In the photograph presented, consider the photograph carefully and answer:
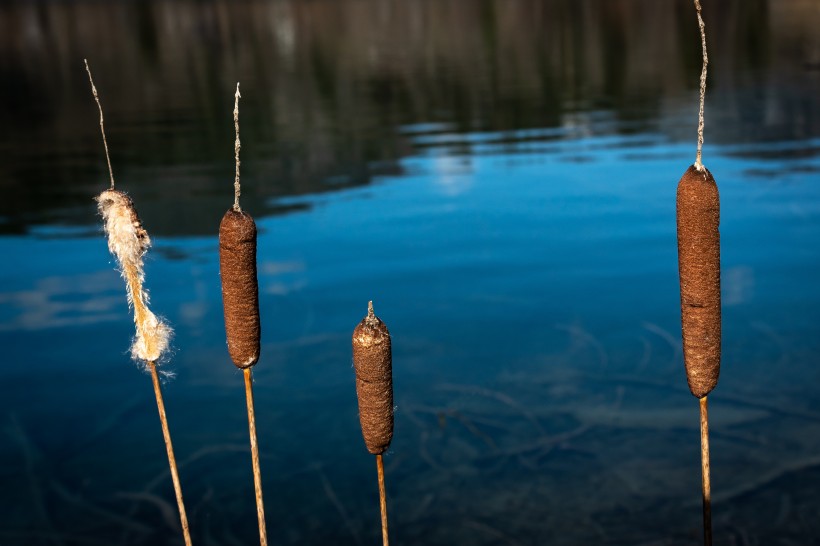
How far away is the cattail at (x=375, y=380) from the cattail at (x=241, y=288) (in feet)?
1.46

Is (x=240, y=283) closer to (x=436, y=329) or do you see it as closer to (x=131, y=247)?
(x=131, y=247)

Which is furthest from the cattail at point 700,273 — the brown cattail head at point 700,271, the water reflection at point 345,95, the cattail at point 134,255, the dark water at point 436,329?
the water reflection at point 345,95

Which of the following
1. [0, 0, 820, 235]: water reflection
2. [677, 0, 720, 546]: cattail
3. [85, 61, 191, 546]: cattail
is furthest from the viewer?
[0, 0, 820, 235]: water reflection

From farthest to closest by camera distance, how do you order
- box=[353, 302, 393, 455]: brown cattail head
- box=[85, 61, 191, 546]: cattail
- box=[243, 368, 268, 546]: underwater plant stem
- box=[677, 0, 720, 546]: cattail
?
box=[85, 61, 191, 546]: cattail
box=[243, 368, 268, 546]: underwater plant stem
box=[677, 0, 720, 546]: cattail
box=[353, 302, 393, 455]: brown cattail head

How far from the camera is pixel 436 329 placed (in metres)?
11.9

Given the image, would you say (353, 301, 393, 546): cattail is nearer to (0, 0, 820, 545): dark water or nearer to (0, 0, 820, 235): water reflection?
(0, 0, 820, 545): dark water

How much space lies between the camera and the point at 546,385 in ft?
33.4

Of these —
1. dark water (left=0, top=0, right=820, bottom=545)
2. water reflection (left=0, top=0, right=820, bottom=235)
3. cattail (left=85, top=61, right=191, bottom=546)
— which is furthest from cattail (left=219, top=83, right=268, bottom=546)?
water reflection (left=0, top=0, right=820, bottom=235)

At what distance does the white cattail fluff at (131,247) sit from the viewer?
4.29 metres

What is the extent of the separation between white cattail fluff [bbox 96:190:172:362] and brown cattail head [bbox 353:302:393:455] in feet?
3.47

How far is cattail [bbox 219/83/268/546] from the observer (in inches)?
151

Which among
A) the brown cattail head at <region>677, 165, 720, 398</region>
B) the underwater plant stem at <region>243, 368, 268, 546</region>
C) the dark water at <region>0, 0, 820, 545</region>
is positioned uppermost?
the brown cattail head at <region>677, 165, 720, 398</region>

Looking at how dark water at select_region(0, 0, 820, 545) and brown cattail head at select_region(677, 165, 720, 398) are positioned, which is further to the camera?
dark water at select_region(0, 0, 820, 545)

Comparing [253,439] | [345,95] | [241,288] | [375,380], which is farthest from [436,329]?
[345,95]
